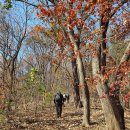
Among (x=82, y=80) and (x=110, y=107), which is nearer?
(x=110, y=107)

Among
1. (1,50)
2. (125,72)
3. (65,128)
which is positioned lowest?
(65,128)

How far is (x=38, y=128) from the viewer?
16.0m

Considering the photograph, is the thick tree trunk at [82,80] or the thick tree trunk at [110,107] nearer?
the thick tree trunk at [110,107]

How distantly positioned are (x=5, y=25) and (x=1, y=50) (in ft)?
8.71

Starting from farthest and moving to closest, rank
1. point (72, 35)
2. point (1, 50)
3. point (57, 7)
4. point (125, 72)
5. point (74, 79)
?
1. point (1, 50)
2. point (74, 79)
3. point (72, 35)
4. point (57, 7)
5. point (125, 72)

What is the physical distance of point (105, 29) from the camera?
11531 millimetres

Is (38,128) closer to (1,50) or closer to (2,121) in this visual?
(2,121)

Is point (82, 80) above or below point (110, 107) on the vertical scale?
above

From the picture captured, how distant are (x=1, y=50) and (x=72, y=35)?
18.1m

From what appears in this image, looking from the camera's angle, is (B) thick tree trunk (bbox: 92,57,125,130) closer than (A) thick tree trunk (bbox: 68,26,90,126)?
Yes

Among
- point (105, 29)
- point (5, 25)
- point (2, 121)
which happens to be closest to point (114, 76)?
point (105, 29)

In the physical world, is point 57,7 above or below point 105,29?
above

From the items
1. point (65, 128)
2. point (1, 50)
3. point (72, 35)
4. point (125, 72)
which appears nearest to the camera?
point (125, 72)

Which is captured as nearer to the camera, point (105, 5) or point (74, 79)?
point (105, 5)
